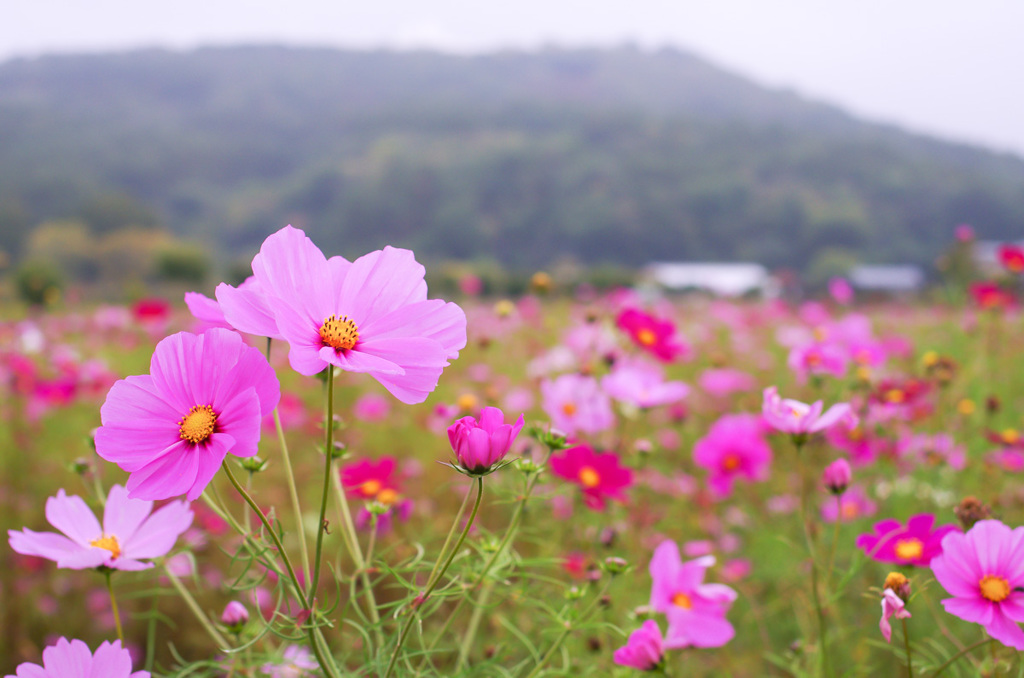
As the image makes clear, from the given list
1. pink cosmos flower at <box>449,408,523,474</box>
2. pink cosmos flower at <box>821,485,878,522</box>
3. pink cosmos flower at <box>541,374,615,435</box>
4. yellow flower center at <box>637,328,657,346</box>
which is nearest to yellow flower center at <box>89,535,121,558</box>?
pink cosmos flower at <box>449,408,523,474</box>

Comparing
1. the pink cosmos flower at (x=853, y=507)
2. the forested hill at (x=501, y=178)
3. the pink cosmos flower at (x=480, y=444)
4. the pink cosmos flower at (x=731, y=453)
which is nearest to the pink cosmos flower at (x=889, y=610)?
the pink cosmos flower at (x=480, y=444)

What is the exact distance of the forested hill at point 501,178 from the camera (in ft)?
118

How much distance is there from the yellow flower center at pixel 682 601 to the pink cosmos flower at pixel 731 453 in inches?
15.6

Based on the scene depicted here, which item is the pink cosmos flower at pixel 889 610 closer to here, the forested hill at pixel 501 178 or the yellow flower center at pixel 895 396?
the yellow flower center at pixel 895 396

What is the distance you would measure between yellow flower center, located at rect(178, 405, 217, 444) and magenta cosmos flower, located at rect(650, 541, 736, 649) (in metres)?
0.42

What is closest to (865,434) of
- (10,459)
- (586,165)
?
(10,459)

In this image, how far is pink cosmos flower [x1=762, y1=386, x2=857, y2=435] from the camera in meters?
0.49

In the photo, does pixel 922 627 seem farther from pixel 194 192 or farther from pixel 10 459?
pixel 194 192

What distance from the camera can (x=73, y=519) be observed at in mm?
443

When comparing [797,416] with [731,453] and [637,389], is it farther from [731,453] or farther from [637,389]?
[731,453]

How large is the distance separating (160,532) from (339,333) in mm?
222

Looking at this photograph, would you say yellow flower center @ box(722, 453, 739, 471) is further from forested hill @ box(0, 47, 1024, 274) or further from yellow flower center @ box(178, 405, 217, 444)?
forested hill @ box(0, 47, 1024, 274)

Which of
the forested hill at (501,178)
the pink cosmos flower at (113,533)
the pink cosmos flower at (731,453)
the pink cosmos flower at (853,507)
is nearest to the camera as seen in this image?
the pink cosmos flower at (113,533)

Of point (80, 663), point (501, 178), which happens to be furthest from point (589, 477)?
point (501, 178)
